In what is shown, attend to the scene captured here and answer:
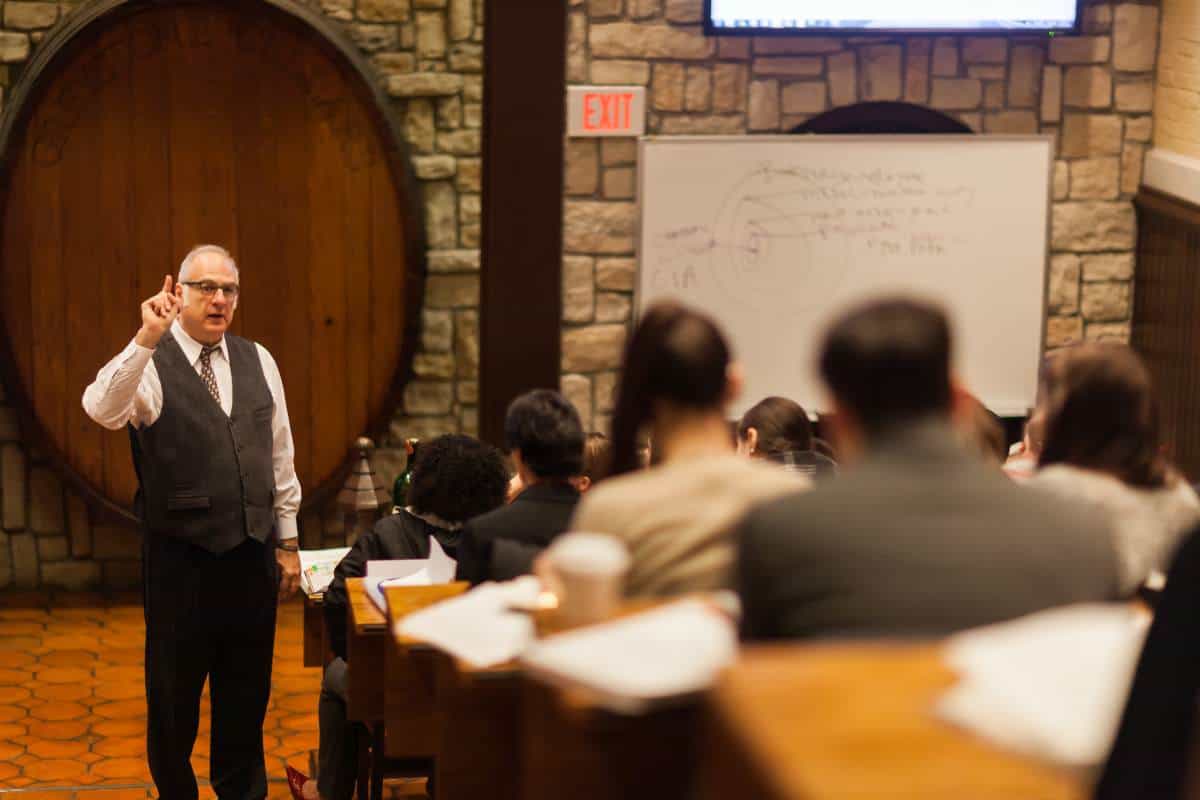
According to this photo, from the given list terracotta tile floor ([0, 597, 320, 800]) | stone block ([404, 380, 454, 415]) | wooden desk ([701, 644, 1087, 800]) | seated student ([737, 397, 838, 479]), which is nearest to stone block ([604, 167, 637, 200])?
stone block ([404, 380, 454, 415])

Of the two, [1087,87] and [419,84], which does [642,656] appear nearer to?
[419,84]

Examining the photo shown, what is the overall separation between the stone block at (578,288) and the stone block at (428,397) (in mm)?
556

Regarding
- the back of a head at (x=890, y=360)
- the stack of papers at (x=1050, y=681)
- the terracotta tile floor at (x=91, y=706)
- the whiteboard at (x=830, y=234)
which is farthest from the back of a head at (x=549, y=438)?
the whiteboard at (x=830, y=234)

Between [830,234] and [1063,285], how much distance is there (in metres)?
0.84

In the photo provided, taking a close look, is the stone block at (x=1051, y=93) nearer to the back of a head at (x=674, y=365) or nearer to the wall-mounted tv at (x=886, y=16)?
the wall-mounted tv at (x=886, y=16)

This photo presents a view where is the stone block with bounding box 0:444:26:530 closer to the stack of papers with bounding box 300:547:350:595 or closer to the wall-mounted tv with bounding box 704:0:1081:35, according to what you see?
the stack of papers with bounding box 300:547:350:595

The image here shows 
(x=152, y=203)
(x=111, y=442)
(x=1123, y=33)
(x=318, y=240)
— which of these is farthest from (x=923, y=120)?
(x=111, y=442)

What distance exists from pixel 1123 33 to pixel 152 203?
10.7 feet

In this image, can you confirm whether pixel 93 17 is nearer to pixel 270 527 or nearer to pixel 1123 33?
pixel 270 527

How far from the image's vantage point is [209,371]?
3.69 metres

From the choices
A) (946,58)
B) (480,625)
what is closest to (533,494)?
(480,625)

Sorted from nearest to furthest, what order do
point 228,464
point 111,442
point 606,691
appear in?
point 606,691
point 228,464
point 111,442

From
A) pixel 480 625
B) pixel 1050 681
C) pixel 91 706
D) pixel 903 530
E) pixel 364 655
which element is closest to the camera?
pixel 1050 681

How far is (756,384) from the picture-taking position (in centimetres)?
544
